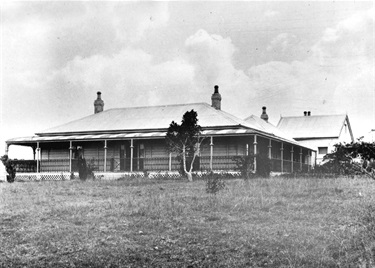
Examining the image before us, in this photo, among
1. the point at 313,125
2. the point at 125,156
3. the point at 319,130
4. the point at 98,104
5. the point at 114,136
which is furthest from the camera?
the point at 313,125

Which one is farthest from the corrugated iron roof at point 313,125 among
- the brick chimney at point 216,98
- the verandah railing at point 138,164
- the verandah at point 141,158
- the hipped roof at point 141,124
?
the brick chimney at point 216,98

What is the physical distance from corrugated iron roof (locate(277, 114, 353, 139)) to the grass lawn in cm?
3382

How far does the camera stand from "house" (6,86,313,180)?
99.8 ft

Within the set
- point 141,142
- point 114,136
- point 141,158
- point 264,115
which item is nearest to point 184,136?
point 141,158

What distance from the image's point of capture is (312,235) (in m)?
10.0

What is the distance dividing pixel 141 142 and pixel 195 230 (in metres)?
22.5

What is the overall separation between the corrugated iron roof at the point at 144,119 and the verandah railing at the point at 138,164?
2096mm

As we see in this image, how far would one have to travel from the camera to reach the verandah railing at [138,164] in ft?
99.5

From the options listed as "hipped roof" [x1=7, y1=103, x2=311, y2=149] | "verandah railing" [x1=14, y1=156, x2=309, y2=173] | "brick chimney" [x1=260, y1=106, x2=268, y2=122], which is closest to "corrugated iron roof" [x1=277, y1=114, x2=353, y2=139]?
"brick chimney" [x1=260, y1=106, x2=268, y2=122]

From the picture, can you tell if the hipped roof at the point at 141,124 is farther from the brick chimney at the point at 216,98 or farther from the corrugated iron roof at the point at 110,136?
the brick chimney at the point at 216,98

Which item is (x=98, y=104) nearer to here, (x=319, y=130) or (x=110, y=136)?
(x=110, y=136)

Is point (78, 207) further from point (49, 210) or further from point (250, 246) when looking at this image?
point (250, 246)

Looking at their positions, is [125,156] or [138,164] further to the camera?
[125,156]

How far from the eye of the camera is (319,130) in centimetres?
4984
